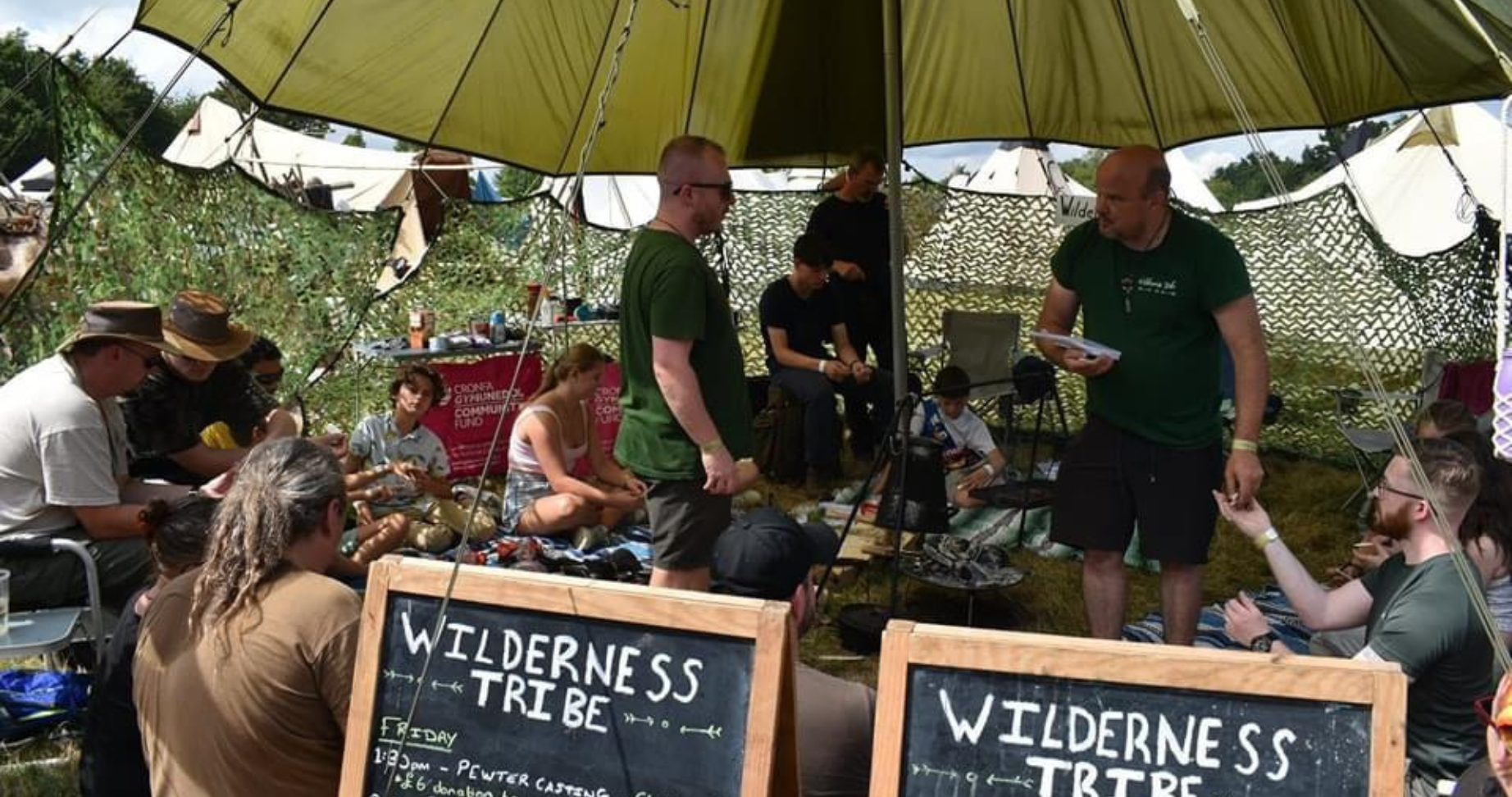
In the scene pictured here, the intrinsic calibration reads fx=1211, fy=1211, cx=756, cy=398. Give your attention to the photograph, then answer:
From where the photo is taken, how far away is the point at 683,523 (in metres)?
3.29

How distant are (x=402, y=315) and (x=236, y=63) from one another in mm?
2631

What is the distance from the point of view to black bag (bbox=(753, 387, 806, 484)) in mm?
6488

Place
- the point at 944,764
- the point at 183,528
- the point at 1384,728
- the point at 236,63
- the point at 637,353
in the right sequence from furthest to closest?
the point at 236,63 < the point at 637,353 < the point at 183,528 < the point at 944,764 < the point at 1384,728

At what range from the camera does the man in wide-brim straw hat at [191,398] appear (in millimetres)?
4176

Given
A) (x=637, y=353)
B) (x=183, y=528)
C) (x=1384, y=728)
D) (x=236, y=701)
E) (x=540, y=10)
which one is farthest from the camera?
(x=540, y=10)

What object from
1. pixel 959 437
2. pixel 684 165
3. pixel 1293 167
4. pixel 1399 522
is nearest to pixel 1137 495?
pixel 1399 522

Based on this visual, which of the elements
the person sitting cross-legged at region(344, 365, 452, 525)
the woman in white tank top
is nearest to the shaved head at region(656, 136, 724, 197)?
the woman in white tank top

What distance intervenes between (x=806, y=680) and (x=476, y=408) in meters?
5.03

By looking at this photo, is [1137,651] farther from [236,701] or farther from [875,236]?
[875,236]

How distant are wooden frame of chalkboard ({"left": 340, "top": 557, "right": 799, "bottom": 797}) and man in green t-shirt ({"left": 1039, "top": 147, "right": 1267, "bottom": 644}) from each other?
182cm

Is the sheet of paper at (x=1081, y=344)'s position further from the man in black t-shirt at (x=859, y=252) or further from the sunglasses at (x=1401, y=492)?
the man in black t-shirt at (x=859, y=252)

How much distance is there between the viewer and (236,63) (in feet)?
14.4

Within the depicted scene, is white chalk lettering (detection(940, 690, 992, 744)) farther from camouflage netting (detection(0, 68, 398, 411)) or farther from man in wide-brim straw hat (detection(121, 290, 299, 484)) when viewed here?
camouflage netting (detection(0, 68, 398, 411))

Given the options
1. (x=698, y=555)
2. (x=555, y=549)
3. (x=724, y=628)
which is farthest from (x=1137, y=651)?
(x=555, y=549)
